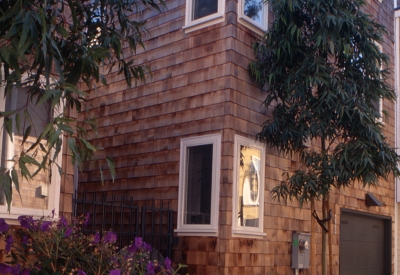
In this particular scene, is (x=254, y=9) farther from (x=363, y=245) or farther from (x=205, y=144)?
(x=363, y=245)

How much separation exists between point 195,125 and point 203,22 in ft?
4.94

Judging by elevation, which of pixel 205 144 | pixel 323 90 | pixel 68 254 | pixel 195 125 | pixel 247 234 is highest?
pixel 323 90

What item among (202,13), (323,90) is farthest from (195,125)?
(323,90)

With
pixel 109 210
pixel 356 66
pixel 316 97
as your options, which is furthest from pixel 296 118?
pixel 109 210

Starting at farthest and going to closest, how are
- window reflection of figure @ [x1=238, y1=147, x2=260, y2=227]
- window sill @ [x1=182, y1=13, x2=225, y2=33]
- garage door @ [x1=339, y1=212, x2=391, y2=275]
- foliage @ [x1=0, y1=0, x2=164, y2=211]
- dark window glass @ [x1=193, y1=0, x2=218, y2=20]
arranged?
1. garage door @ [x1=339, y1=212, x2=391, y2=275]
2. dark window glass @ [x1=193, y1=0, x2=218, y2=20]
3. window sill @ [x1=182, y1=13, x2=225, y2=33]
4. window reflection of figure @ [x1=238, y1=147, x2=260, y2=227]
5. foliage @ [x1=0, y1=0, x2=164, y2=211]

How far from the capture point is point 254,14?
865 centimetres

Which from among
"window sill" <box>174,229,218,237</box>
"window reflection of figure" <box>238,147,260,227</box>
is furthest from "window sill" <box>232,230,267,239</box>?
"window sill" <box>174,229,218,237</box>

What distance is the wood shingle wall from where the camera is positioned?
7.84 metres

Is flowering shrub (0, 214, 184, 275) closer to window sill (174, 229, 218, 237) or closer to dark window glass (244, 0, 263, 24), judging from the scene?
window sill (174, 229, 218, 237)

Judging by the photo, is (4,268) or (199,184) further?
(199,184)

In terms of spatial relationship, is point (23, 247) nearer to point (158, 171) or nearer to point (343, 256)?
point (158, 171)

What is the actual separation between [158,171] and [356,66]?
3.26 metres

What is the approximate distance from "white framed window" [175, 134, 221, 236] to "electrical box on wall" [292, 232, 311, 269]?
169 cm

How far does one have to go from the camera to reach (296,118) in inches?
323
